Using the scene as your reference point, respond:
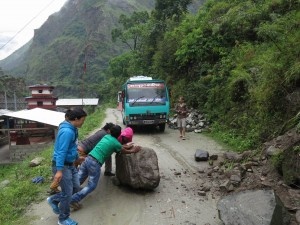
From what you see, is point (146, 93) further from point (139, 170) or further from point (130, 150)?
point (139, 170)

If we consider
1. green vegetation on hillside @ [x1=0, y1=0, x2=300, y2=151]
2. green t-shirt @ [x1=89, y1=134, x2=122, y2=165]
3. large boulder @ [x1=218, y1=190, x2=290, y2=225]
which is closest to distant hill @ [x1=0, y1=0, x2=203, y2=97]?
green vegetation on hillside @ [x1=0, y1=0, x2=300, y2=151]

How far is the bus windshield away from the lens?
13.1 meters

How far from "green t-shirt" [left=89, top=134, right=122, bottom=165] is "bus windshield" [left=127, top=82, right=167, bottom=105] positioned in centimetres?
764

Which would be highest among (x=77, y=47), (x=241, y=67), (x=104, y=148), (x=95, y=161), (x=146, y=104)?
(x=77, y=47)

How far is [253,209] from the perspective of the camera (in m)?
4.05

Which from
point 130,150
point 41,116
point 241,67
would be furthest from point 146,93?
point 41,116

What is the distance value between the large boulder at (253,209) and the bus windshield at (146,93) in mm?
8879

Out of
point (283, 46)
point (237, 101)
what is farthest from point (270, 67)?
point (237, 101)

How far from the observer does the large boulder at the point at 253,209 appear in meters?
3.88

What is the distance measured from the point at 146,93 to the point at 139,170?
773 centimetres

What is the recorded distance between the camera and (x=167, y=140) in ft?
39.0

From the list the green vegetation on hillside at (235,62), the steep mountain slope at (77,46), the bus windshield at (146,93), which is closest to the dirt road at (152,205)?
the green vegetation on hillside at (235,62)

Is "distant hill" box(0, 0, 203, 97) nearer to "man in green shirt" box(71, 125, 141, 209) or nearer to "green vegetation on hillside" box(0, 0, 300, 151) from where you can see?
"green vegetation on hillside" box(0, 0, 300, 151)

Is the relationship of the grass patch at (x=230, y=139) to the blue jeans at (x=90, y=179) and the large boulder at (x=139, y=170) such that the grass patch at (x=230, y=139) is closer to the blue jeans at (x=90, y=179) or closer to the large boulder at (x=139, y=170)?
the large boulder at (x=139, y=170)
